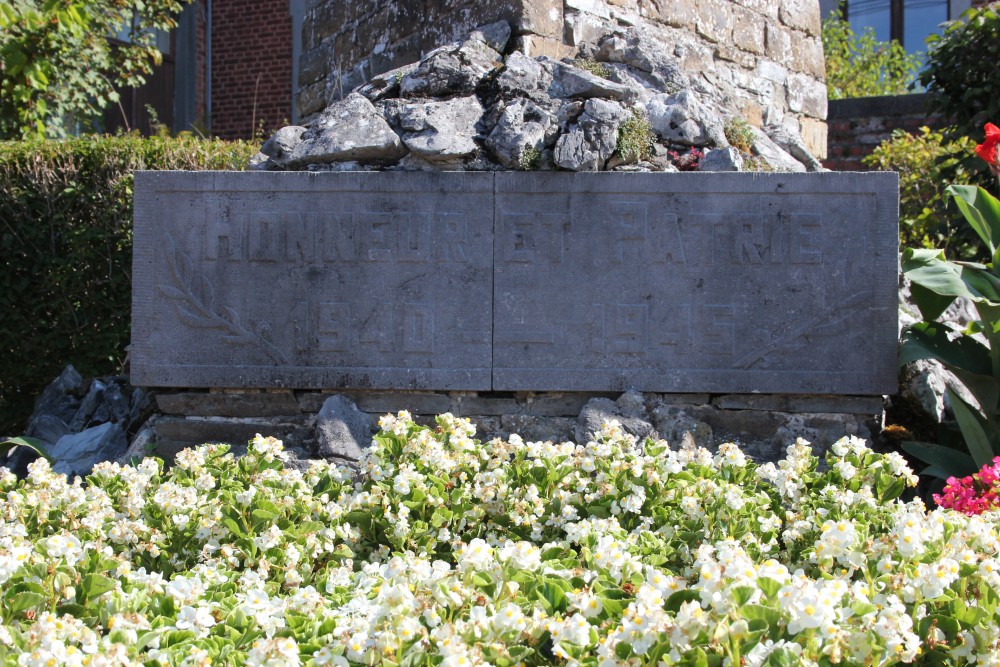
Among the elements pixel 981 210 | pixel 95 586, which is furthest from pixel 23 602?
pixel 981 210

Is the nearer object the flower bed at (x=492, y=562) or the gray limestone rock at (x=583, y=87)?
the flower bed at (x=492, y=562)

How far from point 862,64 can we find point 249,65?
21.7 ft

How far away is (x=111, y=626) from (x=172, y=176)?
2225 mm

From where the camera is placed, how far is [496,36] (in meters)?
4.04

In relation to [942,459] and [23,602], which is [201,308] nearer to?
[23,602]

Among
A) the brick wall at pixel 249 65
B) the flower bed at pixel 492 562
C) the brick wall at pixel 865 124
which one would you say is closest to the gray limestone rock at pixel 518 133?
the flower bed at pixel 492 562

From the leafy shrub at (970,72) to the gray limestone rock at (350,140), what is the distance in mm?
3584

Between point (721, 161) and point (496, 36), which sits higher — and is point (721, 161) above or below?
below

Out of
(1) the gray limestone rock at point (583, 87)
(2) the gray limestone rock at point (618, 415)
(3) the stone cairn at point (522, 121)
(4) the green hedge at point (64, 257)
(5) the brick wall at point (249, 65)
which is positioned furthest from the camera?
(5) the brick wall at point (249, 65)

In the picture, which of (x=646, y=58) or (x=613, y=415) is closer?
(x=613, y=415)

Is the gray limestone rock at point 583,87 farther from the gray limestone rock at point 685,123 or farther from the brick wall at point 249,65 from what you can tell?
the brick wall at point 249,65

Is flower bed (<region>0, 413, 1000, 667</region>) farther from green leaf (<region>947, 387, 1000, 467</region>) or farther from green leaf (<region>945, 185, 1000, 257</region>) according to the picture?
green leaf (<region>945, 185, 1000, 257</region>)

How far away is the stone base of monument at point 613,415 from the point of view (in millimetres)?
3434

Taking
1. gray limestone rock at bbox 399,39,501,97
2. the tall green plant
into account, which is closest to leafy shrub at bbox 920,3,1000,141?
the tall green plant
